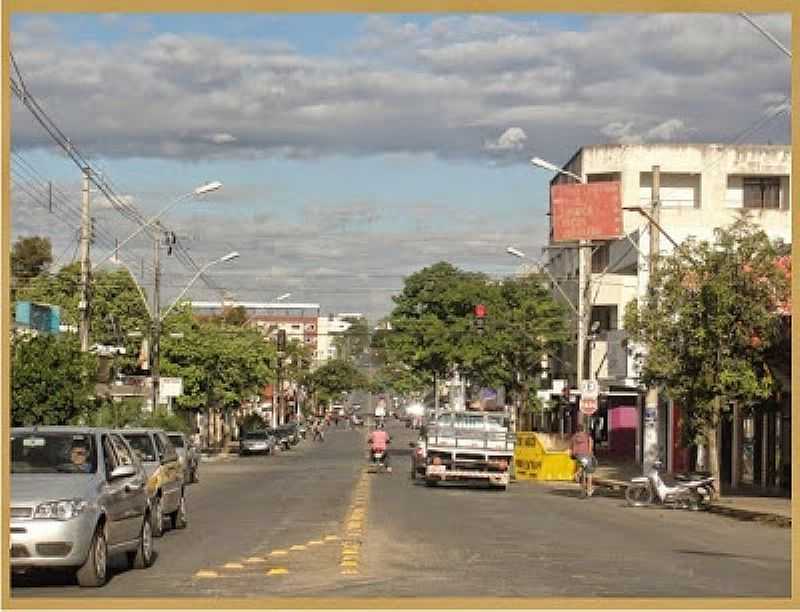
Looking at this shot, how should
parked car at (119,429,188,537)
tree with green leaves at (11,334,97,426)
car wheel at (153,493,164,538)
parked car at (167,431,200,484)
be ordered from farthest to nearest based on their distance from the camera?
parked car at (167,431,200,484)
tree with green leaves at (11,334,97,426)
parked car at (119,429,188,537)
car wheel at (153,493,164,538)

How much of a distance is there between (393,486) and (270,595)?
87.5ft

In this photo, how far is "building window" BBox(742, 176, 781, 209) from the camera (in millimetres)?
77062

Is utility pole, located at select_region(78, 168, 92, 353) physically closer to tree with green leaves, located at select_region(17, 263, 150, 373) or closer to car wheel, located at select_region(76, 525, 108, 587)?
car wheel, located at select_region(76, 525, 108, 587)

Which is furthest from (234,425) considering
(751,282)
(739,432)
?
(751,282)

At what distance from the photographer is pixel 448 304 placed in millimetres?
79375

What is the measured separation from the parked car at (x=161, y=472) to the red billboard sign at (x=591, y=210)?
3814 centimetres

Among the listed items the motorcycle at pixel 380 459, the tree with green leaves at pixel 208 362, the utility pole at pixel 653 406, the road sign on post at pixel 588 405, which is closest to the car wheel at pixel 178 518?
the utility pole at pixel 653 406

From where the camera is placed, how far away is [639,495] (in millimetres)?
34188

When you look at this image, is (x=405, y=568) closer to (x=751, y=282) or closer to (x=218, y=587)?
(x=218, y=587)

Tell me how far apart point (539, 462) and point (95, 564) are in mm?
36026

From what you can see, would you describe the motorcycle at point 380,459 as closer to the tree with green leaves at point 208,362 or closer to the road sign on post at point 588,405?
the road sign on post at point 588,405

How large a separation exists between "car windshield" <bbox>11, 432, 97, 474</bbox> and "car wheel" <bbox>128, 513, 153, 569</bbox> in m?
1.50

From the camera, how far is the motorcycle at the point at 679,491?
33.0 m

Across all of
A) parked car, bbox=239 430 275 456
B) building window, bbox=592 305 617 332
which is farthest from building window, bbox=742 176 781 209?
parked car, bbox=239 430 275 456
